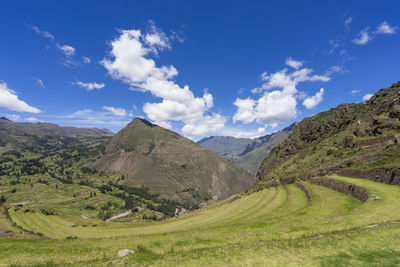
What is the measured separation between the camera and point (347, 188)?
31.5 metres

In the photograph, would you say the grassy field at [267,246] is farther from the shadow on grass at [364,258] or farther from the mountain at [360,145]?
the mountain at [360,145]

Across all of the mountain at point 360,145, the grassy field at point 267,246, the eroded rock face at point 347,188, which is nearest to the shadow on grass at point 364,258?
the grassy field at point 267,246

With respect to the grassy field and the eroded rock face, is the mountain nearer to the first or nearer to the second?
the eroded rock face

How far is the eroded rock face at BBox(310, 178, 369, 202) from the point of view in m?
26.5

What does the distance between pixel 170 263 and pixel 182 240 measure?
5.98m

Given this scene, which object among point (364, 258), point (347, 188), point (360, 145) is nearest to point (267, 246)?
point (364, 258)

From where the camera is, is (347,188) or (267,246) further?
(347,188)

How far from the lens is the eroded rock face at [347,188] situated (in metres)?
26.5

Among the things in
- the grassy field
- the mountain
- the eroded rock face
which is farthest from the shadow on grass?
the mountain

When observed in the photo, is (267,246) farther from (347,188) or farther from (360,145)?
(360,145)

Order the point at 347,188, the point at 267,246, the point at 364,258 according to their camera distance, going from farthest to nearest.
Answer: the point at 347,188, the point at 267,246, the point at 364,258

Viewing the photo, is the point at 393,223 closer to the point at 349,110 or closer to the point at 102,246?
the point at 102,246

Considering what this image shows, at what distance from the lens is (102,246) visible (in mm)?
16625

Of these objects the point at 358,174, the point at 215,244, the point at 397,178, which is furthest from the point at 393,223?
the point at 358,174
